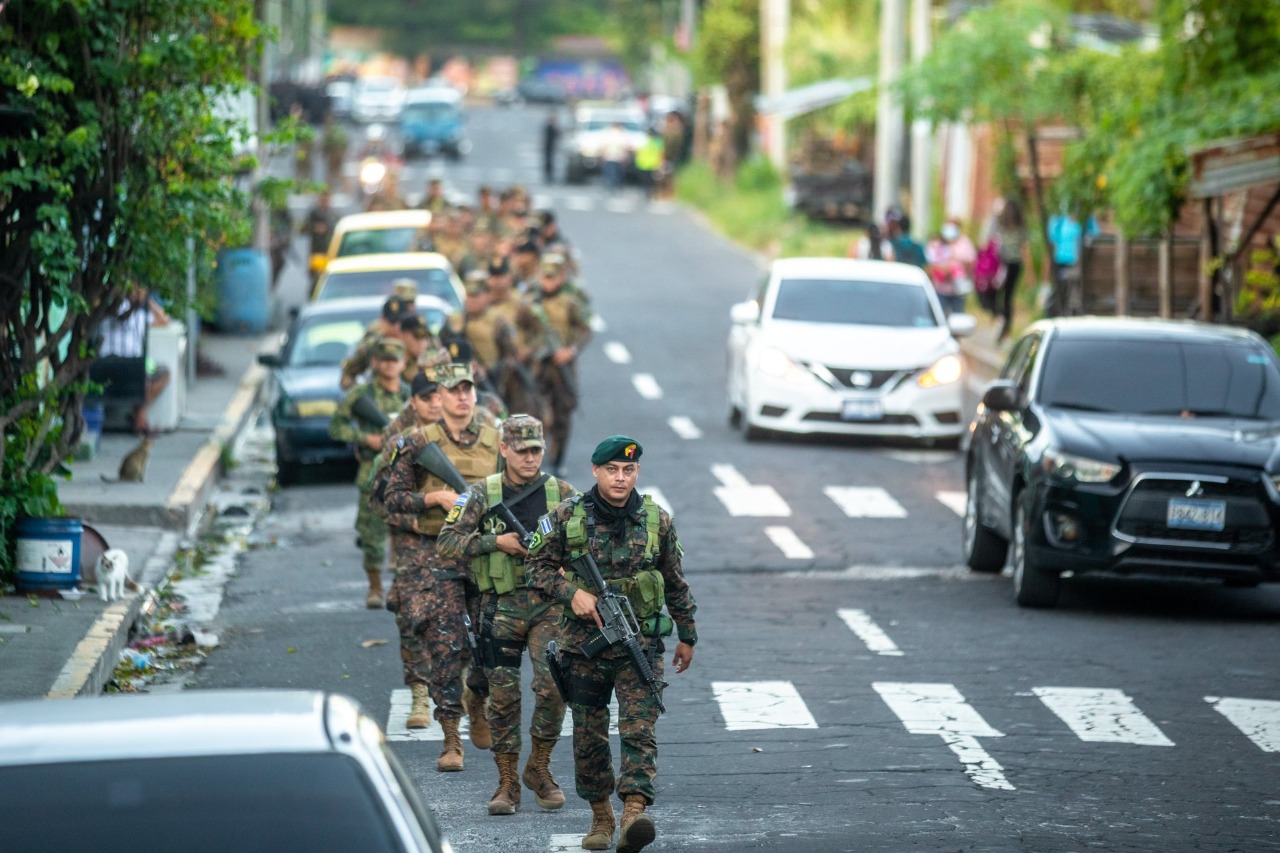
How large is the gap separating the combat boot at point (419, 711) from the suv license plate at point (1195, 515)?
4.55 meters

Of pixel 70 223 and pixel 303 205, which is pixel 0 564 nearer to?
pixel 70 223

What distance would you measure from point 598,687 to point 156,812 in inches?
153

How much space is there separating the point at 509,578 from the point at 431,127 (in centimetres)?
5685

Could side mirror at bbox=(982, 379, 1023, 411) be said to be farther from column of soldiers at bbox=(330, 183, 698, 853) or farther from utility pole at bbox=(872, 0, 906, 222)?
utility pole at bbox=(872, 0, 906, 222)

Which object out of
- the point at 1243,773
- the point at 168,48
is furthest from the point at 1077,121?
the point at 1243,773

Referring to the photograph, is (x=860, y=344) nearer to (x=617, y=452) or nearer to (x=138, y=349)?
(x=138, y=349)

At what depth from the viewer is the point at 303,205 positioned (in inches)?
2000

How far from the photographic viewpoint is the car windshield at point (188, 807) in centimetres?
427

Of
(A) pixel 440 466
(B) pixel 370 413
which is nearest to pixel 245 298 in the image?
(B) pixel 370 413

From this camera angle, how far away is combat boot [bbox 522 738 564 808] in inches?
336

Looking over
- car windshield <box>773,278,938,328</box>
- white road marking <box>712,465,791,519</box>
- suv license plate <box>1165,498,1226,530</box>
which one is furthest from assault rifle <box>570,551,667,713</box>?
car windshield <box>773,278,938,328</box>

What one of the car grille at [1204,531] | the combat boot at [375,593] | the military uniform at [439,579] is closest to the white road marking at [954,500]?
the car grille at [1204,531]

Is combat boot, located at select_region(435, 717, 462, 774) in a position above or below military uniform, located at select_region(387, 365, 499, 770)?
below

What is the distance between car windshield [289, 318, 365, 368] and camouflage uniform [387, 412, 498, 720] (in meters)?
8.89
